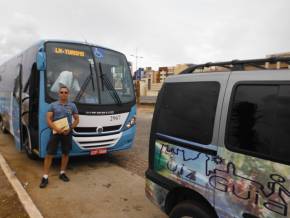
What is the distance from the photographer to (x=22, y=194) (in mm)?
4816

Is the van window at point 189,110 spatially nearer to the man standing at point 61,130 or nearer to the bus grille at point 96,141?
the man standing at point 61,130

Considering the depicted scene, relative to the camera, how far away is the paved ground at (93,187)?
436 centimetres

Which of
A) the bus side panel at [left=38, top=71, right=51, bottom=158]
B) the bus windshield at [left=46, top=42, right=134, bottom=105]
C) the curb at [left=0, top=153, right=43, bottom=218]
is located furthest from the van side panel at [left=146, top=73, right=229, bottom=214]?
the bus windshield at [left=46, top=42, right=134, bottom=105]

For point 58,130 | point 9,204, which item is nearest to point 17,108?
point 58,130

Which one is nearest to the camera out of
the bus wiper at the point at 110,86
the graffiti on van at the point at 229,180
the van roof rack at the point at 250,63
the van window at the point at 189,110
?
the graffiti on van at the point at 229,180

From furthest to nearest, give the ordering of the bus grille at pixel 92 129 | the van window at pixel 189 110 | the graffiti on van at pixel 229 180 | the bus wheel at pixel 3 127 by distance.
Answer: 1. the bus wheel at pixel 3 127
2. the bus grille at pixel 92 129
3. the van window at pixel 189 110
4. the graffiti on van at pixel 229 180

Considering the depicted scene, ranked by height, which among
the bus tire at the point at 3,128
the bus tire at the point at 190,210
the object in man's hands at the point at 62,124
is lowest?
the bus tire at the point at 3,128

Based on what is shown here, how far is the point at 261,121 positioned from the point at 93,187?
3.84 metres

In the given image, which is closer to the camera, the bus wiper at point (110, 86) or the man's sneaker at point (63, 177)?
the man's sneaker at point (63, 177)

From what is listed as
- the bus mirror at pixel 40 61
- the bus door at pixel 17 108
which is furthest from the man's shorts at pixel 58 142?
the bus door at pixel 17 108

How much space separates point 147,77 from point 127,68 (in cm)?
2782

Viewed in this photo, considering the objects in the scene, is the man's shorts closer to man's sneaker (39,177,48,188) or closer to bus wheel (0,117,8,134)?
man's sneaker (39,177,48,188)

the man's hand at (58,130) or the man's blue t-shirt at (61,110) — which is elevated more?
the man's blue t-shirt at (61,110)

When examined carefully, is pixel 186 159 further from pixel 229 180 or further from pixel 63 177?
pixel 63 177
